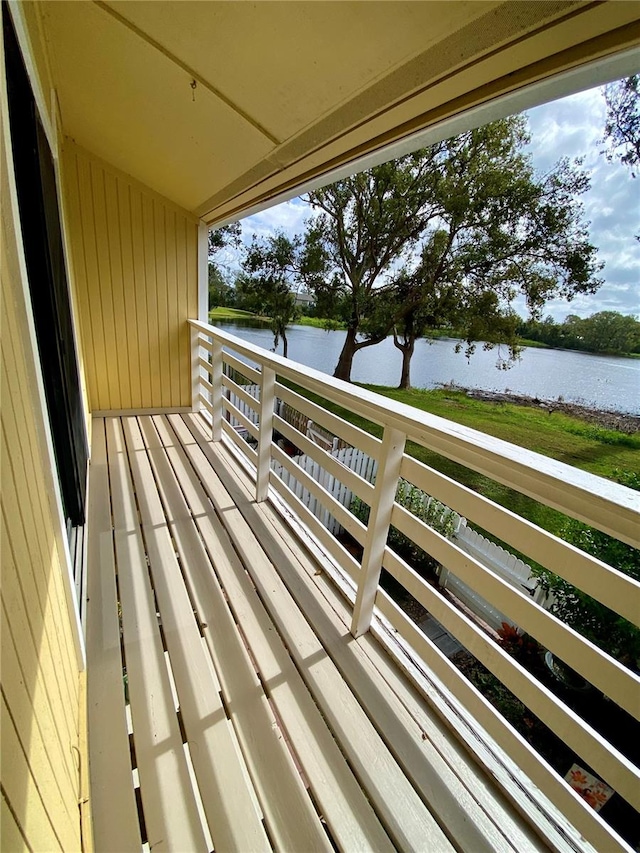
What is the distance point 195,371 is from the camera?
3680 millimetres

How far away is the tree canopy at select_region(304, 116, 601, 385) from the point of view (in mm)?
6762

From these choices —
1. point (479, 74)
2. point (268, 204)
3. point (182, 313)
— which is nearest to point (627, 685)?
point (479, 74)

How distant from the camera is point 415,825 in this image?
904 mm

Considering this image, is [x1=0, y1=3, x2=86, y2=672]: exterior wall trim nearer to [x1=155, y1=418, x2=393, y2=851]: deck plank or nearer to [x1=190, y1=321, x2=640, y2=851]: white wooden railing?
[x1=155, y1=418, x2=393, y2=851]: deck plank

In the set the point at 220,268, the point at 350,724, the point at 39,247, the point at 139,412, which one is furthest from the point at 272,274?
the point at 350,724

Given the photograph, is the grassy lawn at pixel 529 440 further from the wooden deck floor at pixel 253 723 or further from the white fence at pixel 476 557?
the wooden deck floor at pixel 253 723

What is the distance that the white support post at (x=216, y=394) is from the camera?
301 centimetres

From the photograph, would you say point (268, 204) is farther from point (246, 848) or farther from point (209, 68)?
point (246, 848)

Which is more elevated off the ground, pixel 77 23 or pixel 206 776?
pixel 77 23

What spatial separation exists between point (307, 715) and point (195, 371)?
3.18m

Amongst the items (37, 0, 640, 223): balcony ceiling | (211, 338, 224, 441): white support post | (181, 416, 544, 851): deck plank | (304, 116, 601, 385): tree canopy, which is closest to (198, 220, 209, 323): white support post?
(211, 338, 224, 441): white support post

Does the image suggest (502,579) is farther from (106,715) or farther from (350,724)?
(106,715)

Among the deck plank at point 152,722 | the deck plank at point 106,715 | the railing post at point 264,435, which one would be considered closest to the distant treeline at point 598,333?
the railing post at point 264,435

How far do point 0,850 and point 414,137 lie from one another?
1754 millimetres
